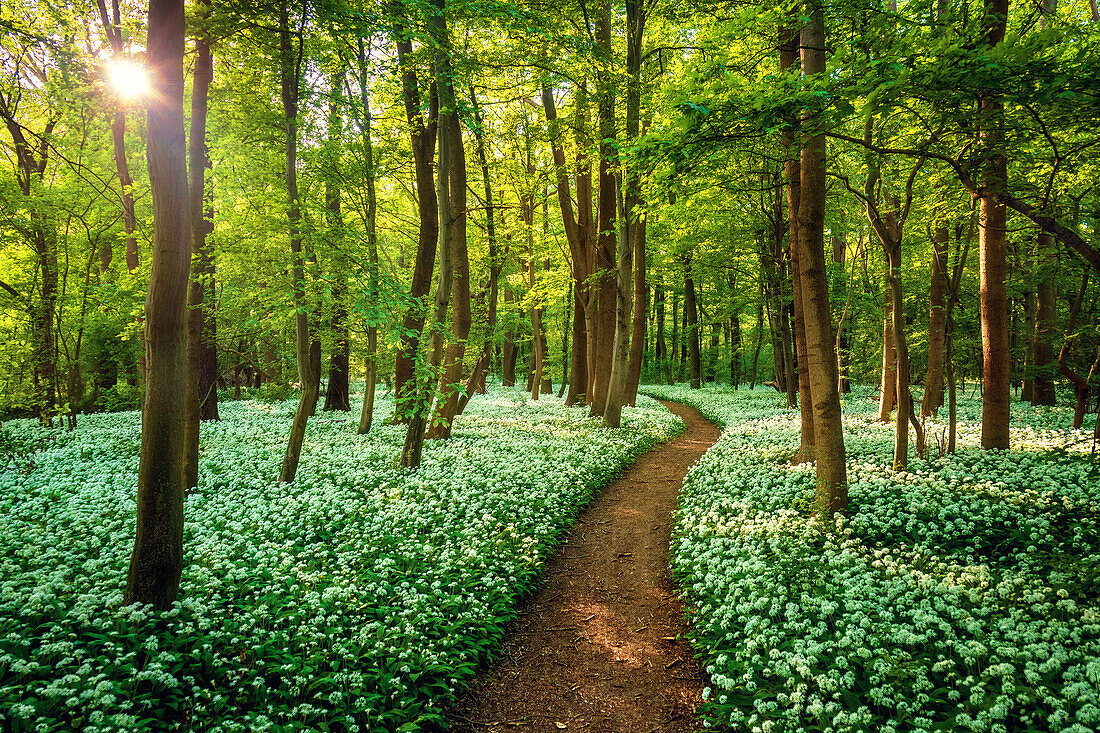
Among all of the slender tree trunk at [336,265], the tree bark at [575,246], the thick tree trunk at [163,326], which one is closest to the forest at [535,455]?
the thick tree trunk at [163,326]

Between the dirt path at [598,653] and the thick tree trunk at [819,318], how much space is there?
2.85m

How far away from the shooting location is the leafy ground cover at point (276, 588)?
12.0ft

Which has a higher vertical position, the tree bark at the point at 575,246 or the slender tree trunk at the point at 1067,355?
the tree bark at the point at 575,246

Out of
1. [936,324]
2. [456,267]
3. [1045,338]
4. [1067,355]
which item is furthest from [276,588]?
[1045,338]

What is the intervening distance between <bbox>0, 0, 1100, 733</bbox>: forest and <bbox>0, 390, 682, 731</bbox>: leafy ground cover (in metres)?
0.05

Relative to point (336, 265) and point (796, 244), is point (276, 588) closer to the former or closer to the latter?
point (336, 265)

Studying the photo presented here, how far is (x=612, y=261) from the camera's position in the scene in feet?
56.9

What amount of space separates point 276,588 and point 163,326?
3076 mm

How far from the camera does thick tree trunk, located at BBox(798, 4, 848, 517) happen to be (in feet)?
22.8

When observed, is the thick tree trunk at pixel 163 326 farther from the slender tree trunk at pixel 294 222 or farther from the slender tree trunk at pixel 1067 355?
the slender tree trunk at pixel 1067 355

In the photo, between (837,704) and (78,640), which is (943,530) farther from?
(78,640)

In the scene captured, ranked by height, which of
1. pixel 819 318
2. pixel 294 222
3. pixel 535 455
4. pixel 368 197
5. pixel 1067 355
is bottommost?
pixel 535 455

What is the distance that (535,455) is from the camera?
1144 centimetres

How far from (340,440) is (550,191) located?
49.9 ft
